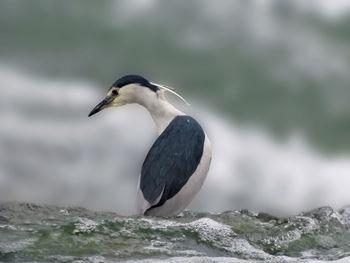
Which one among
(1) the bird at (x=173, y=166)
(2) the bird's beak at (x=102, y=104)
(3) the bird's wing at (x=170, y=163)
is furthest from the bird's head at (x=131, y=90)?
(3) the bird's wing at (x=170, y=163)

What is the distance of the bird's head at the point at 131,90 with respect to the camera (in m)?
8.24

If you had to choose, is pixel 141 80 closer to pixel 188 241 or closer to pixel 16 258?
pixel 188 241

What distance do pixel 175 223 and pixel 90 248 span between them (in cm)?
94

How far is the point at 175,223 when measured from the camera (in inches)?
246

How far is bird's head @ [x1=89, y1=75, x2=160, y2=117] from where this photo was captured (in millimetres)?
8258

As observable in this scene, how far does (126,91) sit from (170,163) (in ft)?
4.59

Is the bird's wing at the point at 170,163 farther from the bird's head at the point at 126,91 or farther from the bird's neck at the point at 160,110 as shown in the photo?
the bird's head at the point at 126,91

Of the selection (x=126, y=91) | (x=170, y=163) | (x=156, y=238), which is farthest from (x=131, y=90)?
(x=156, y=238)

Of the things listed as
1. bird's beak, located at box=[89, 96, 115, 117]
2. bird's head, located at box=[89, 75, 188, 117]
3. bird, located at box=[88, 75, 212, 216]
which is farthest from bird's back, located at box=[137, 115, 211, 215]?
bird's beak, located at box=[89, 96, 115, 117]

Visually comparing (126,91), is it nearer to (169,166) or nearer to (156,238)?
(169,166)

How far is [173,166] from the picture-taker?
7.18 m

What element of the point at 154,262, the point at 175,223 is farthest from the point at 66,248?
the point at 175,223

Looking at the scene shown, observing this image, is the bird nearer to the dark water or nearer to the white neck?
the white neck

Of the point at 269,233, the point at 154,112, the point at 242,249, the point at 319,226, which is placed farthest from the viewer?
the point at 154,112
